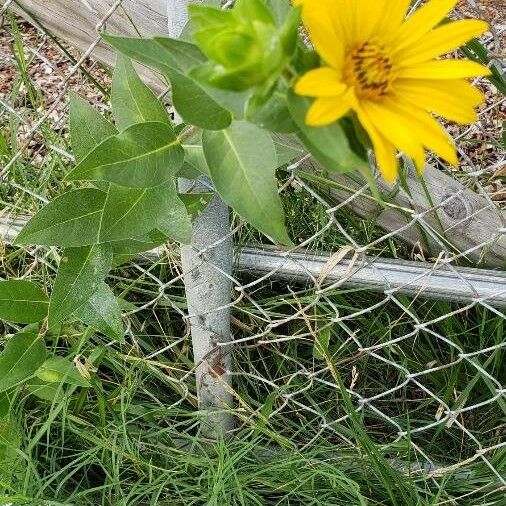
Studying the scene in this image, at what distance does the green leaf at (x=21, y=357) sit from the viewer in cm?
104

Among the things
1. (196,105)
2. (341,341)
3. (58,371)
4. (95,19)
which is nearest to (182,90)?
(196,105)

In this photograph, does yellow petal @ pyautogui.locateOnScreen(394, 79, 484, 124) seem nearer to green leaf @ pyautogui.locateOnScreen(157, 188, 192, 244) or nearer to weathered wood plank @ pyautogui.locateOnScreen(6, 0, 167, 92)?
green leaf @ pyautogui.locateOnScreen(157, 188, 192, 244)

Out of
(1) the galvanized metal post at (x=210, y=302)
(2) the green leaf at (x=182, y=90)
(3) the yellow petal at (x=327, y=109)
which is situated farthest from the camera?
(1) the galvanized metal post at (x=210, y=302)

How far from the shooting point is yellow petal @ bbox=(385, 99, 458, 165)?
504 millimetres

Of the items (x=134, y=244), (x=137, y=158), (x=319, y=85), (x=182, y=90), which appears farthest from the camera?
(x=134, y=244)

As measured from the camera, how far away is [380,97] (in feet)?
1.71

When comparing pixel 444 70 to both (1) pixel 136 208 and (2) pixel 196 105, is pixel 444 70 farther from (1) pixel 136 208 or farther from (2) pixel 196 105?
(1) pixel 136 208

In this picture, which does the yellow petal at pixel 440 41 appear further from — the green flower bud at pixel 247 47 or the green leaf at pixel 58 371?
the green leaf at pixel 58 371

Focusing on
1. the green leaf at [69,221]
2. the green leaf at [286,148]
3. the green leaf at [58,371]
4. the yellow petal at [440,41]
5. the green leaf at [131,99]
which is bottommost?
the green leaf at [58,371]

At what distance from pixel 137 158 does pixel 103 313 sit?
1.06ft

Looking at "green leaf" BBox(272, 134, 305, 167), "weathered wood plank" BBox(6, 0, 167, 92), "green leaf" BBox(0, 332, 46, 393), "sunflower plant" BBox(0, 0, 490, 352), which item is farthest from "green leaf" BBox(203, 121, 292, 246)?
"green leaf" BBox(0, 332, 46, 393)

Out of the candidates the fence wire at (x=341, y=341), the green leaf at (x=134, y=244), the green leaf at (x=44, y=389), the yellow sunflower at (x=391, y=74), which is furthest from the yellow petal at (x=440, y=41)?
the green leaf at (x=44, y=389)

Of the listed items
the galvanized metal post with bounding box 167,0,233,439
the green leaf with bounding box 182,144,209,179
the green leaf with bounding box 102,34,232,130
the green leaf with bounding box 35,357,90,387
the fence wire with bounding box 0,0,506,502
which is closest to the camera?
A: the green leaf with bounding box 102,34,232,130

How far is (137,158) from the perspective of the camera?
774 mm
